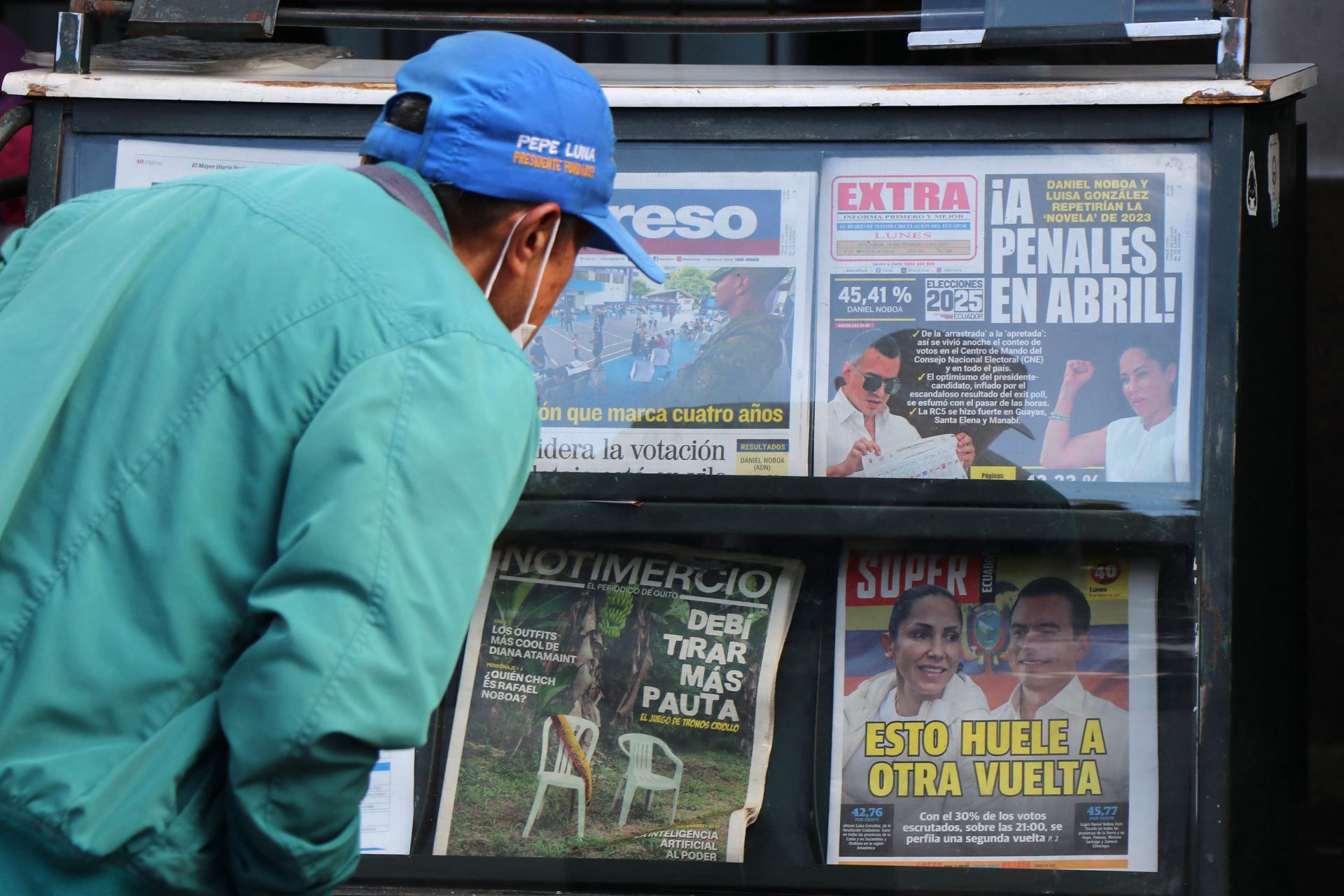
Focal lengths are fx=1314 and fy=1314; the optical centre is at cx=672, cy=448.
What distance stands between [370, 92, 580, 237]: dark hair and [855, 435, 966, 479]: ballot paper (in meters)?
1.00

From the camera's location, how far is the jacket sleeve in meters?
1.05

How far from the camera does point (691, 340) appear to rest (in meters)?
2.26

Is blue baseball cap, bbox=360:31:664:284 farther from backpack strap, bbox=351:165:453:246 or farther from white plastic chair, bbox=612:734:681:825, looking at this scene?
white plastic chair, bbox=612:734:681:825

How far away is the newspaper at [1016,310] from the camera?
2152 mm

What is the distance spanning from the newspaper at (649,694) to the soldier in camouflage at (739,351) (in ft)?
0.93

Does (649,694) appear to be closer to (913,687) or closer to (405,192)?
(913,687)

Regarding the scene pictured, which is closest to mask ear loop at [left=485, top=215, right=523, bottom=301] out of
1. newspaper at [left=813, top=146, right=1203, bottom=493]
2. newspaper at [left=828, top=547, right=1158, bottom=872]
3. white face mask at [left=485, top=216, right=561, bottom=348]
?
white face mask at [left=485, top=216, right=561, bottom=348]

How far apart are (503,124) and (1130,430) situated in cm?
129

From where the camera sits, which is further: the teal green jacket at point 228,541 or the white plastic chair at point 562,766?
the white plastic chair at point 562,766

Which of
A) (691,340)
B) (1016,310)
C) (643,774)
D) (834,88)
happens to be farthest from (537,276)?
(643,774)

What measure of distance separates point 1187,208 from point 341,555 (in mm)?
1621

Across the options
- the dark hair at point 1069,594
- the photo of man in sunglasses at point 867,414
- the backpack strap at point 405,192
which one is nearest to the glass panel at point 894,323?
the photo of man in sunglasses at point 867,414

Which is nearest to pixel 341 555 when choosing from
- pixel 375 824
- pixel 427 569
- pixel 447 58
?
pixel 427 569

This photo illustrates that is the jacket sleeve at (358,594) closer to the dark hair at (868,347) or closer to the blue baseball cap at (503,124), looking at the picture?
the blue baseball cap at (503,124)
